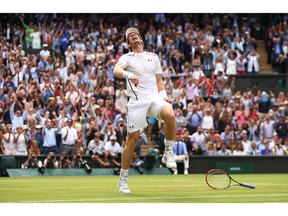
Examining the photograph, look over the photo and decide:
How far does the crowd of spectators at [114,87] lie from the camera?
97.6ft

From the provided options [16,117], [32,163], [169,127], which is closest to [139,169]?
[32,163]

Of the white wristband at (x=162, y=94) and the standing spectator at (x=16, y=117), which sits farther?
the standing spectator at (x=16, y=117)

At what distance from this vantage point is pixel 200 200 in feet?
45.4

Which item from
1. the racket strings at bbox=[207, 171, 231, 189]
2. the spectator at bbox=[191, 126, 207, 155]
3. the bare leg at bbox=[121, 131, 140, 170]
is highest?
the bare leg at bbox=[121, 131, 140, 170]

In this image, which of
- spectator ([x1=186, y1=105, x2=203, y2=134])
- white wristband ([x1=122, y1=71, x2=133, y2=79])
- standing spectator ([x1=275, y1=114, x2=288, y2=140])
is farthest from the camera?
standing spectator ([x1=275, y1=114, x2=288, y2=140])

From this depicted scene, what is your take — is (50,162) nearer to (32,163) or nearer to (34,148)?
(32,163)

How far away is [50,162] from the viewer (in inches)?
1102

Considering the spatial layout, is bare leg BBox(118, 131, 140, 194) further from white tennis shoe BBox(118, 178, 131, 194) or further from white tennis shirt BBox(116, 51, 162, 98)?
white tennis shirt BBox(116, 51, 162, 98)

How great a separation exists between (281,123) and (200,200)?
19.6 m

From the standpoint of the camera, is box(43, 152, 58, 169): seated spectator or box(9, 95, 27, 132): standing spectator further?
box(9, 95, 27, 132): standing spectator

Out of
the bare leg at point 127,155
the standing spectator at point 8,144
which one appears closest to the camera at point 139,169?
the standing spectator at point 8,144

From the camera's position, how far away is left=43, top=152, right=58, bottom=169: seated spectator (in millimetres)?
27844

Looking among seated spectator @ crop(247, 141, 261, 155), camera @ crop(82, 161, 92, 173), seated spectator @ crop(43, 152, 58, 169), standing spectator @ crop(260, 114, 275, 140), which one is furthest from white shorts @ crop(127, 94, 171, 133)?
standing spectator @ crop(260, 114, 275, 140)

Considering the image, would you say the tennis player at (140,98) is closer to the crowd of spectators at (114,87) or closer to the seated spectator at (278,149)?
the crowd of spectators at (114,87)
